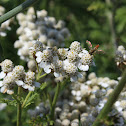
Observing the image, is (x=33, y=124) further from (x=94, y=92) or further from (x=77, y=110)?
(x=94, y=92)

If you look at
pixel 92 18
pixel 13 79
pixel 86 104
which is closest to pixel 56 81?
pixel 86 104

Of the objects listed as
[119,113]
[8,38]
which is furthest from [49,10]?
[119,113]

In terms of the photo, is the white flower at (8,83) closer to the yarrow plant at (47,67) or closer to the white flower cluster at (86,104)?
the yarrow plant at (47,67)

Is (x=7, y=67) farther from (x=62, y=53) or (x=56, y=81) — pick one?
(x=56, y=81)

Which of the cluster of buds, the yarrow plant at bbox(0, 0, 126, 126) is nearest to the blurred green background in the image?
the yarrow plant at bbox(0, 0, 126, 126)

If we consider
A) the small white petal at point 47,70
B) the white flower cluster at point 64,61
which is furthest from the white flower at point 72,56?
the small white petal at point 47,70

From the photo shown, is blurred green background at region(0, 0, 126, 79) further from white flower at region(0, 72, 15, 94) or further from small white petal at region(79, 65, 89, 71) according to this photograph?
white flower at region(0, 72, 15, 94)
